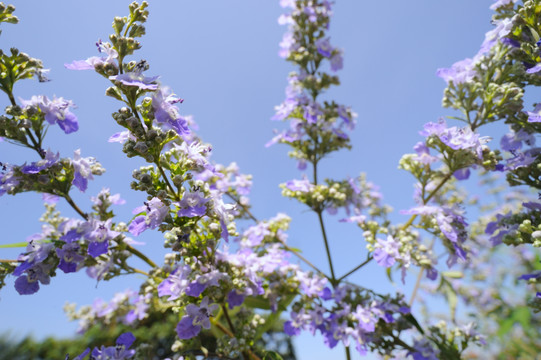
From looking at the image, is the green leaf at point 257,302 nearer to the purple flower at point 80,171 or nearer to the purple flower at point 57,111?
the purple flower at point 80,171

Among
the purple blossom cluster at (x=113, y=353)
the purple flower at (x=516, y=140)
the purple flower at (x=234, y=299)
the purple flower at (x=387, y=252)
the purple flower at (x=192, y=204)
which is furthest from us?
the purple flower at (x=387, y=252)

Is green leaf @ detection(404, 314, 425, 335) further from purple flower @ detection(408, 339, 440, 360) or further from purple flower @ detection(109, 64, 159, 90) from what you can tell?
purple flower @ detection(109, 64, 159, 90)

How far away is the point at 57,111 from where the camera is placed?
189 cm

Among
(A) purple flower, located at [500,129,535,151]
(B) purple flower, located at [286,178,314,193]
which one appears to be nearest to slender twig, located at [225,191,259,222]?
(B) purple flower, located at [286,178,314,193]

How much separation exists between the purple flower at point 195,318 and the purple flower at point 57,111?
51.9 inches

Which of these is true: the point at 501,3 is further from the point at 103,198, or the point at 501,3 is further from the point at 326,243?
the point at 103,198

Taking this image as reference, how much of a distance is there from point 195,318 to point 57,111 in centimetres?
147

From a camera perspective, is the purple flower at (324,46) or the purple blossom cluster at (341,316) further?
the purple flower at (324,46)

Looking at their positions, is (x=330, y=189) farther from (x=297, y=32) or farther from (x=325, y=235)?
(x=297, y=32)

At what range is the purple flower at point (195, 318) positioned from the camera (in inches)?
68.6

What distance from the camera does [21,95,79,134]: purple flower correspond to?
183 centimetres

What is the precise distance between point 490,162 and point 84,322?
407 cm

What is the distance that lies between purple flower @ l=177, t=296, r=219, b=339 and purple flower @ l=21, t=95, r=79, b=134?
51.9 inches

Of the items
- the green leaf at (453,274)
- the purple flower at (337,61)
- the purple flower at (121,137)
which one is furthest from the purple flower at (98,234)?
the purple flower at (337,61)
